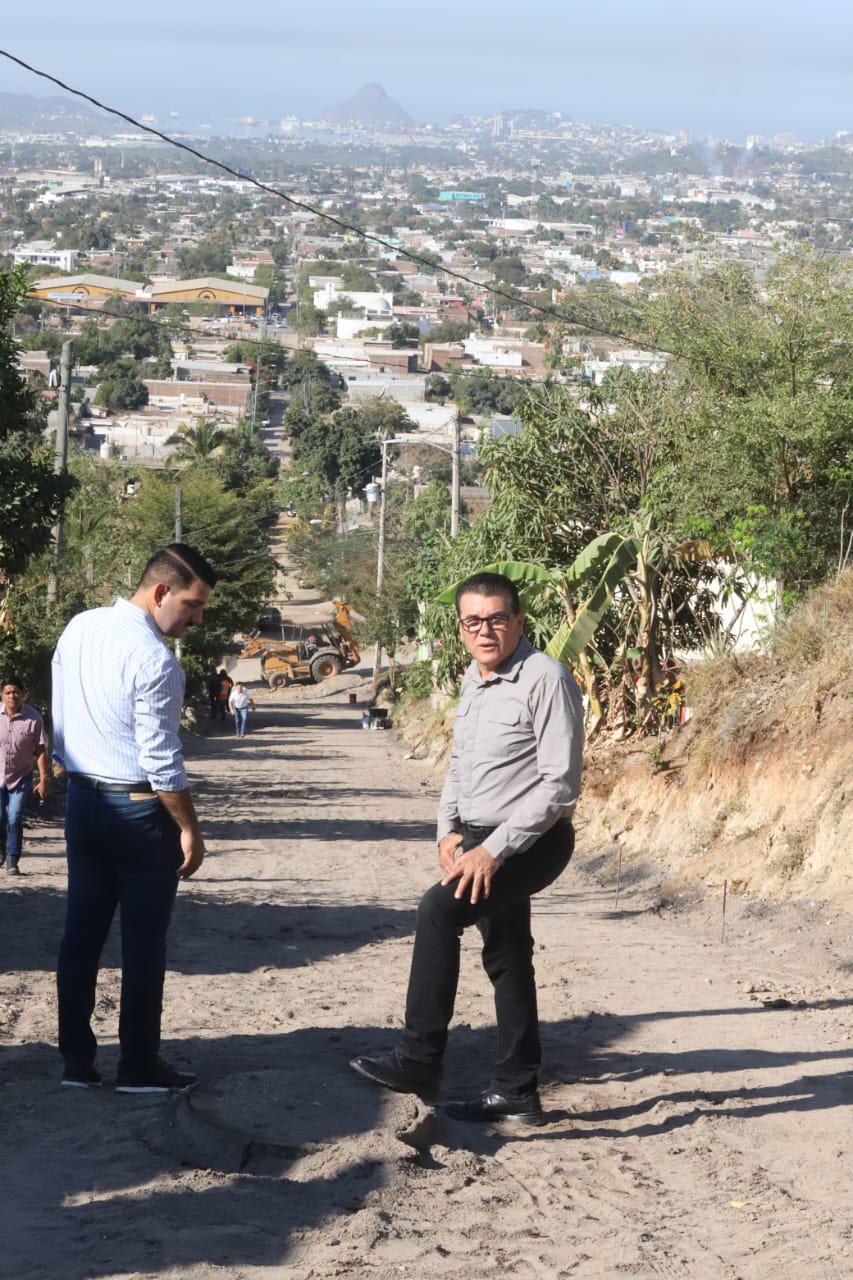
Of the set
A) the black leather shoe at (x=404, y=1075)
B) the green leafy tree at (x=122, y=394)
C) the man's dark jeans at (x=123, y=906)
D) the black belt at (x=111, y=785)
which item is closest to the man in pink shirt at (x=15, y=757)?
the man's dark jeans at (x=123, y=906)

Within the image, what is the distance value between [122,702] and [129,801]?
37 cm

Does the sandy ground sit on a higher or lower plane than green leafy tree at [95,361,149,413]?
higher

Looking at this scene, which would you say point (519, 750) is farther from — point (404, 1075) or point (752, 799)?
point (752, 799)

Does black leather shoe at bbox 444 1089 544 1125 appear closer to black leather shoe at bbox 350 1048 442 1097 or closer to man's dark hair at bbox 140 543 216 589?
black leather shoe at bbox 350 1048 442 1097

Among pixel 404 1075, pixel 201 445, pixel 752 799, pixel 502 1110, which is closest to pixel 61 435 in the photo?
pixel 752 799

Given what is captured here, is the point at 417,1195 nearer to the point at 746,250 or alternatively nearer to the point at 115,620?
the point at 115,620

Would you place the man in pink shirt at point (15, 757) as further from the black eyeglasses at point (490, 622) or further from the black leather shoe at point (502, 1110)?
the black eyeglasses at point (490, 622)

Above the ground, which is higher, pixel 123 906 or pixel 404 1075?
pixel 123 906

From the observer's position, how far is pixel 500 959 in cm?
596

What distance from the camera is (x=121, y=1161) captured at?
5.27m

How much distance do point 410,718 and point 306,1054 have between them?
33.7 meters

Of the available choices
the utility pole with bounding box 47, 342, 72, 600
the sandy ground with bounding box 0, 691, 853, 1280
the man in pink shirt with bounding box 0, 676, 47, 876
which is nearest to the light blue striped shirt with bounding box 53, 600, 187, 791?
the sandy ground with bounding box 0, 691, 853, 1280

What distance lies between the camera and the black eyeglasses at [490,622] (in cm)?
580

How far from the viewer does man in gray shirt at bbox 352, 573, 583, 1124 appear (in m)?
5.71
